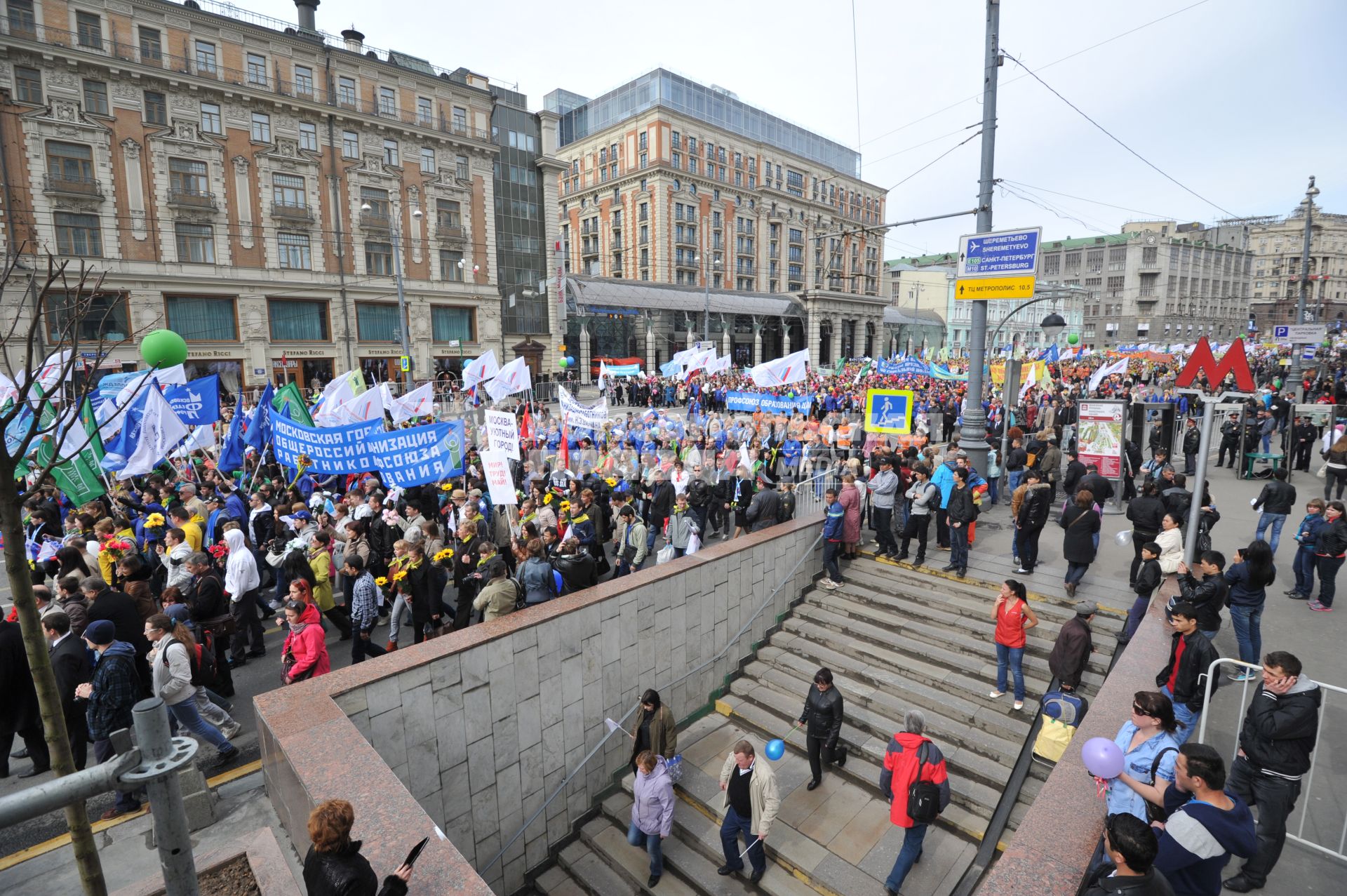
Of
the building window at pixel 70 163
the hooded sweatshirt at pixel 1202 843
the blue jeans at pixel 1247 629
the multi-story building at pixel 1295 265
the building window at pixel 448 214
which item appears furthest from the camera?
the multi-story building at pixel 1295 265

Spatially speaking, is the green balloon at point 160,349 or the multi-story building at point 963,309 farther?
the multi-story building at point 963,309

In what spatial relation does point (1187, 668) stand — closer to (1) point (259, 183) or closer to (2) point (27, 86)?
(1) point (259, 183)

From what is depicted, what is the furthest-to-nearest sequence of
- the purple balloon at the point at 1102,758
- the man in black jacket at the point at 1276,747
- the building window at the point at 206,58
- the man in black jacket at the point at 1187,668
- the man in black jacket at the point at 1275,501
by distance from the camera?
the building window at the point at 206,58
the man in black jacket at the point at 1275,501
the man in black jacket at the point at 1187,668
the man in black jacket at the point at 1276,747
the purple balloon at the point at 1102,758

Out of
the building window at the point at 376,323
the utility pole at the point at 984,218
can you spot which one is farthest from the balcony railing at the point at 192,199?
the utility pole at the point at 984,218

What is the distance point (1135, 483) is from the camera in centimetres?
1602

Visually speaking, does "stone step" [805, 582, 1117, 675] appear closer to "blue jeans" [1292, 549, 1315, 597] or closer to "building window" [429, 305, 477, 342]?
"blue jeans" [1292, 549, 1315, 597]

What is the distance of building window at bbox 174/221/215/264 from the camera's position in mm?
33156

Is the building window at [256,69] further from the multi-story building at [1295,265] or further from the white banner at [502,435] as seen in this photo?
the multi-story building at [1295,265]

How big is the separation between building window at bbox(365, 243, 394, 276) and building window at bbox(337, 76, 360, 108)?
7930mm

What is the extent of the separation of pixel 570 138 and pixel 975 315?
76.7 meters

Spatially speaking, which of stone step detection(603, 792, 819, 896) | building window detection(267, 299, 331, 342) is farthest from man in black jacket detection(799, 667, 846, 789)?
building window detection(267, 299, 331, 342)

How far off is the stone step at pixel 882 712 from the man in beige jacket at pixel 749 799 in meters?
2.33

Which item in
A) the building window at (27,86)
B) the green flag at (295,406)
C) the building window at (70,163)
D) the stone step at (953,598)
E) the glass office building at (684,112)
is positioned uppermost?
the glass office building at (684,112)

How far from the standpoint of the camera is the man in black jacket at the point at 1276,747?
14.1 ft
